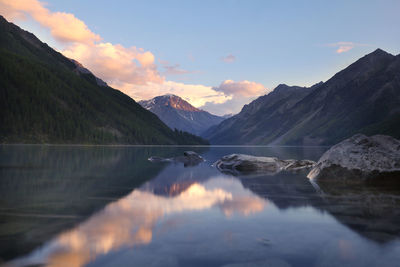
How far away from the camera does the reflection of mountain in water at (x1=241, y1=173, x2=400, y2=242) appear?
9.12 metres

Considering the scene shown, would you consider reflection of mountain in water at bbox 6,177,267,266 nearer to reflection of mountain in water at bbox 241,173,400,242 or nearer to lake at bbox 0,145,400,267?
lake at bbox 0,145,400,267

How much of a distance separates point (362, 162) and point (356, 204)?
9.67 m

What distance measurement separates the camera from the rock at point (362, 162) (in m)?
20.5

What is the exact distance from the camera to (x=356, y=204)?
1315 centimetres

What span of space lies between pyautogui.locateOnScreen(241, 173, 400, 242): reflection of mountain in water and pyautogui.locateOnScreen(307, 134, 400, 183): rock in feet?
8.59

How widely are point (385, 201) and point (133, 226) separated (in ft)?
38.7

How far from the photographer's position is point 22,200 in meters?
12.8

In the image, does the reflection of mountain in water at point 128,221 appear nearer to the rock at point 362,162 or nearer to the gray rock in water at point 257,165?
the rock at point 362,162

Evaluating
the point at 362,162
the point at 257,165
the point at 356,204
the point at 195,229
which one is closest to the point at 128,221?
the point at 195,229

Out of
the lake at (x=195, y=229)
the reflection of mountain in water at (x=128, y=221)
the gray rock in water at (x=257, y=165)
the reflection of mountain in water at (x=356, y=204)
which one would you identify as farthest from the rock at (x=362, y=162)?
the reflection of mountain in water at (x=128, y=221)

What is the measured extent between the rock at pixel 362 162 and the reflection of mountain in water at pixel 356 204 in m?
2.62

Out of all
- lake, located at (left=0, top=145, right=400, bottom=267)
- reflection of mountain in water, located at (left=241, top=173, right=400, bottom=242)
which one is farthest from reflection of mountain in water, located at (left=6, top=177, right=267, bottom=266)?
reflection of mountain in water, located at (left=241, top=173, right=400, bottom=242)

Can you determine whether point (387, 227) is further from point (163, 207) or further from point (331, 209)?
point (163, 207)

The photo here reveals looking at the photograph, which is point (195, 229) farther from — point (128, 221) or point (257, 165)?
point (257, 165)
